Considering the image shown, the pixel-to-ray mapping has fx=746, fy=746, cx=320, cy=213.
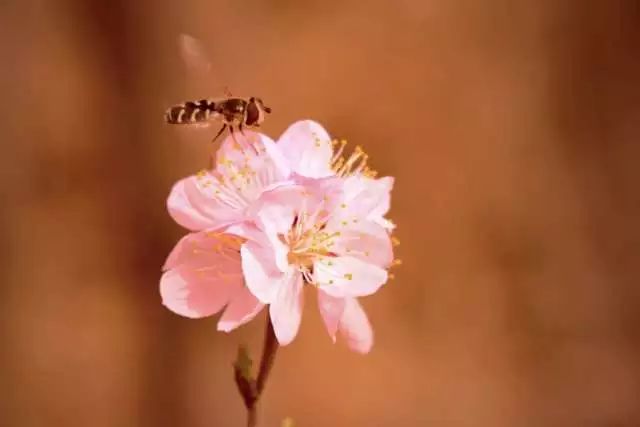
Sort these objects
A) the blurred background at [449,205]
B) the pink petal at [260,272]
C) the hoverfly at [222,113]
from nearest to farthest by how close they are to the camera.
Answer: the pink petal at [260,272] → the hoverfly at [222,113] → the blurred background at [449,205]

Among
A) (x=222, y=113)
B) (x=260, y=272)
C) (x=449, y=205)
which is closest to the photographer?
(x=260, y=272)

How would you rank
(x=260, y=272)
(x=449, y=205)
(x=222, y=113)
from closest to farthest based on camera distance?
1. (x=260, y=272)
2. (x=222, y=113)
3. (x=449, y=205)

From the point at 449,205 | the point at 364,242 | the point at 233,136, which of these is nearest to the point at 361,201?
the point at 364,242

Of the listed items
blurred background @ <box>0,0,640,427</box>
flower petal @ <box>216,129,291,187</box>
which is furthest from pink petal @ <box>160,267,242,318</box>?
blurred background @ <box>0,0,640,427</box>

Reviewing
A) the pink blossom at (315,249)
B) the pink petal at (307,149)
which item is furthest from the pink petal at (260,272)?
the pink petal at (307,149)

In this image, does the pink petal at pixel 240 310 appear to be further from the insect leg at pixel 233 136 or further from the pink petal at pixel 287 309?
the insect leg at pixel 233 136

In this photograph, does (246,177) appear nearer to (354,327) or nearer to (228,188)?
(228,188)
